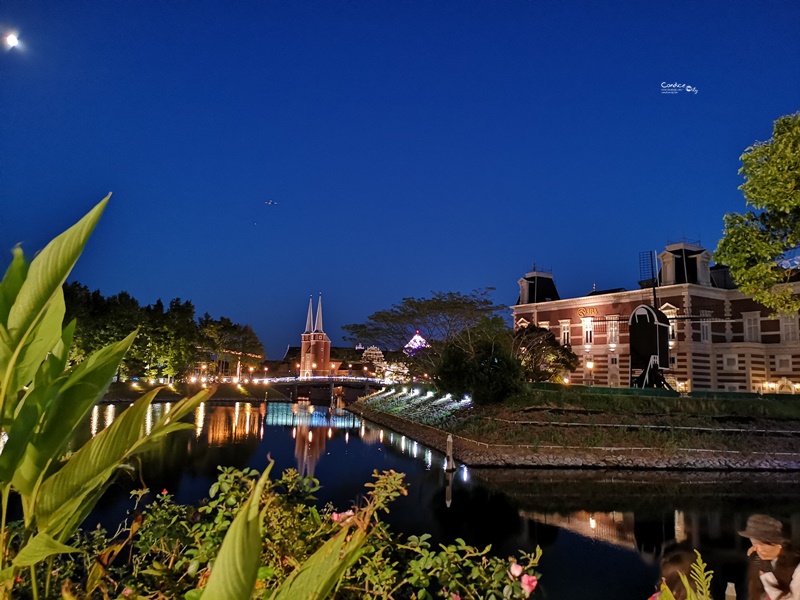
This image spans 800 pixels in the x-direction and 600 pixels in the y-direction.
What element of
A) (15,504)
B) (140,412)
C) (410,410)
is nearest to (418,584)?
Result: (140,412)

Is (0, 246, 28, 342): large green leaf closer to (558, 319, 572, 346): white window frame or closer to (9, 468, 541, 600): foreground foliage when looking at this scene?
(9, 468, 541, 600): foreground foliage

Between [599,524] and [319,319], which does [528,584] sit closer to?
[599,524]

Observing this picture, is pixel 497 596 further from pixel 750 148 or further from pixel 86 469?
pixel 750 148

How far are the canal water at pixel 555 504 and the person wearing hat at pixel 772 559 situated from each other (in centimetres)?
323

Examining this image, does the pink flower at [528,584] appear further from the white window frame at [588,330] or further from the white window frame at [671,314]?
the white window frame at [588,330]

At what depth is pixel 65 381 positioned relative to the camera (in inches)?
70.8

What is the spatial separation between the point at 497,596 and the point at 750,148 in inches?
447

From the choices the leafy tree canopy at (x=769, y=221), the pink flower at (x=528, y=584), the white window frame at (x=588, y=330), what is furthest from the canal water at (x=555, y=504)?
the white window frame at (x=588, y=330)

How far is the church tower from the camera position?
263 ft

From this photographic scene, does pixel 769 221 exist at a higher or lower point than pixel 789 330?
higher

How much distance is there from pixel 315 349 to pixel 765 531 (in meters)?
79.1

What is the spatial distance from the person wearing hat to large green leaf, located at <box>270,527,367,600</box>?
3905 millimetres

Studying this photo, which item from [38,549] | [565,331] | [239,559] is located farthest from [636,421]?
[239,559]

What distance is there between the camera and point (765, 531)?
4.04m
